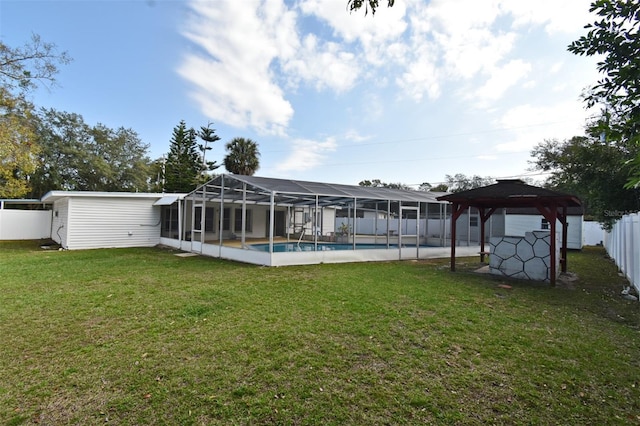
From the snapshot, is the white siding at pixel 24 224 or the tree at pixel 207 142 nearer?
Result: the white siding at pixel 24 224

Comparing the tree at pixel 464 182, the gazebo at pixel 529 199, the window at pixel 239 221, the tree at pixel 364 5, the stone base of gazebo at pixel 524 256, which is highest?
the tree at pixel 464 182

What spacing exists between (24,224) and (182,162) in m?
13.4

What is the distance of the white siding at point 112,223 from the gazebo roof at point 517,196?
1304 cm

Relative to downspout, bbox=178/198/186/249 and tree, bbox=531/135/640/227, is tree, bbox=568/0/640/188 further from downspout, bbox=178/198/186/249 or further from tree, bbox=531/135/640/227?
downspout, bbox=178/198/186/249

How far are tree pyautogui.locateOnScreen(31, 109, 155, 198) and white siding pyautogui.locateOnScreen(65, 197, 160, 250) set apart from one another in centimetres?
1236

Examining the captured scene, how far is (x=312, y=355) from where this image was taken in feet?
10.8

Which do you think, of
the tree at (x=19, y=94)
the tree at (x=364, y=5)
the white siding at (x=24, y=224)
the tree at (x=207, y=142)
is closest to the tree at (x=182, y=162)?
the tree at (x=207, y=142)

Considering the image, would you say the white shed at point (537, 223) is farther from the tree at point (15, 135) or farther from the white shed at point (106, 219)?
the tree at point (15, 135)

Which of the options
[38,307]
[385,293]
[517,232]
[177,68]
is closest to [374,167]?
[517,232]

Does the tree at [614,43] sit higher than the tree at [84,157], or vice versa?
the tree at [84,157]


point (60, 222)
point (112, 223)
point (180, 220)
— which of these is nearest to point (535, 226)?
point (180, 220)

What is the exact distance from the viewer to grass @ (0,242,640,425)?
2.38 m

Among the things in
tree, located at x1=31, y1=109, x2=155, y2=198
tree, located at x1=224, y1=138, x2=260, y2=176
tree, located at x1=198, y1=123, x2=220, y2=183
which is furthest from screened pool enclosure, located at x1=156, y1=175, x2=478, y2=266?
tree, located at x1=198, y1=123, x2=220, y2=183

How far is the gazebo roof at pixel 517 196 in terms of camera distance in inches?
293
